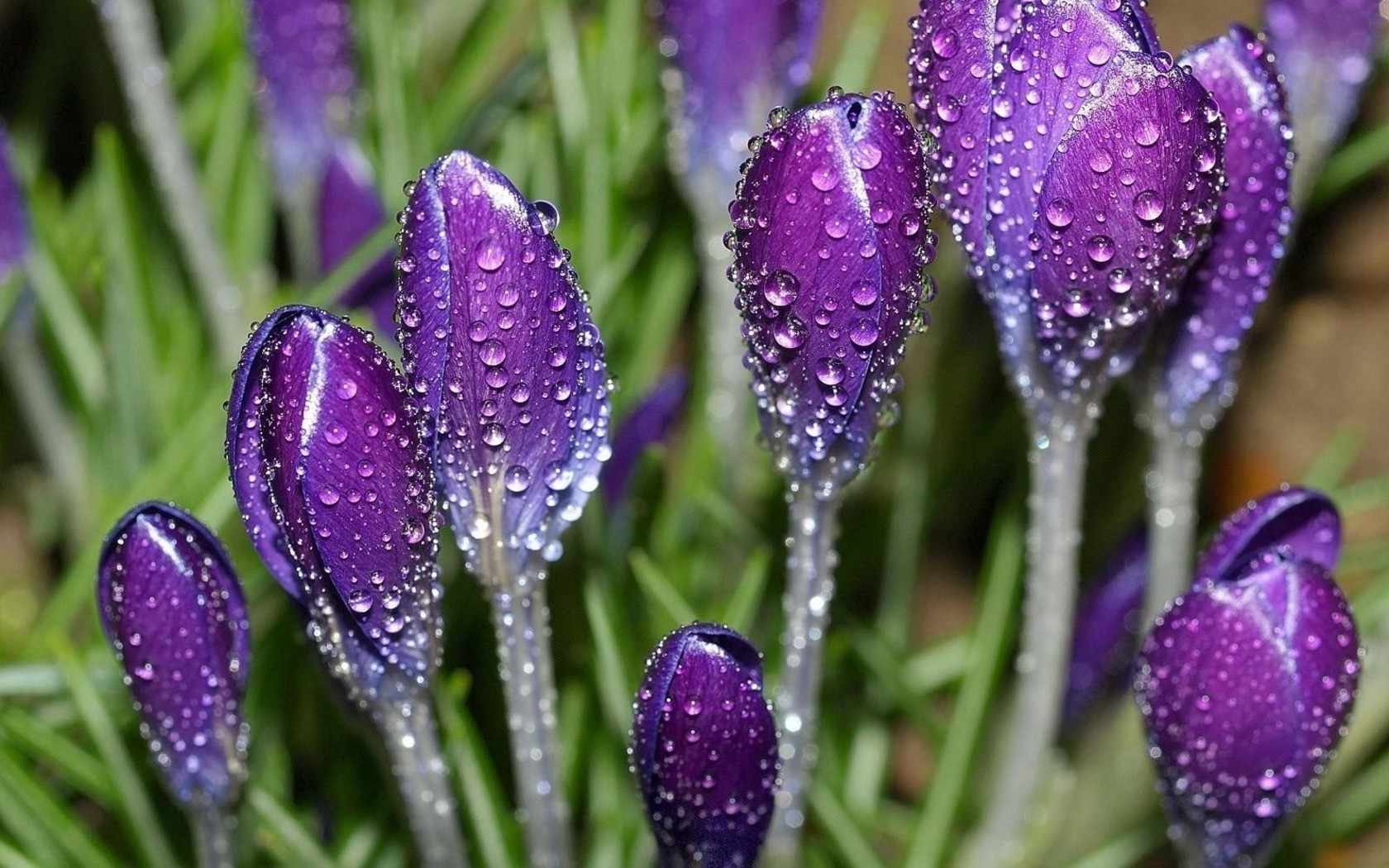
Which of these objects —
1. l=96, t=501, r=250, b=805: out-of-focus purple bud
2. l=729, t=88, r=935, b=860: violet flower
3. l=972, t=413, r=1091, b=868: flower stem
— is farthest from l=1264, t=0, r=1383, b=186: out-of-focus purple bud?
l=96, t=501, r=250, b=805: out-of-focus purple bud

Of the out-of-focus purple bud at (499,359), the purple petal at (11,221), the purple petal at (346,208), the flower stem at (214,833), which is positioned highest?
the purple petal at (11,221)

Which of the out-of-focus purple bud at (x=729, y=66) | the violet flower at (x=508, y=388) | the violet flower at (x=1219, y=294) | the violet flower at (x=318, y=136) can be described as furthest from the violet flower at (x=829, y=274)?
the violet flower at (x=318, y=136)

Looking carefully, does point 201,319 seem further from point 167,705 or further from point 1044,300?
A: point 1044,300

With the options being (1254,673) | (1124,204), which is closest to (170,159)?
(1124,204)

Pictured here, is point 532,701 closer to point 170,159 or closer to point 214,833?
point 214,833

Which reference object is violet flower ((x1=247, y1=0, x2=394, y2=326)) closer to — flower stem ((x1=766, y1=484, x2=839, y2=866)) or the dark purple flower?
flower stem ((x1=766, y1=484, x2=839, y2=866))

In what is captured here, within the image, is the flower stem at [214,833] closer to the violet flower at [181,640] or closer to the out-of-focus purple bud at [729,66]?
the violet flower at [181,640]
